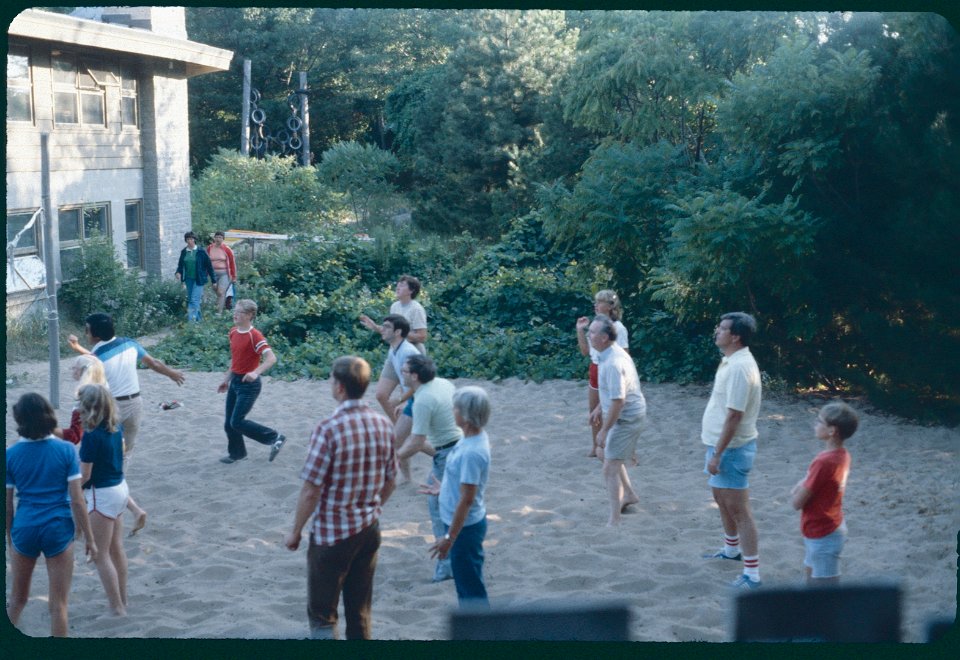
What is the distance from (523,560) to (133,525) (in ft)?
10.8

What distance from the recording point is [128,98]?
20281mm

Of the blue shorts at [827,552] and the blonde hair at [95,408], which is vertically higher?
the blonde hair at [95,408]

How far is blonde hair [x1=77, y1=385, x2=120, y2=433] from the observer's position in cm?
569

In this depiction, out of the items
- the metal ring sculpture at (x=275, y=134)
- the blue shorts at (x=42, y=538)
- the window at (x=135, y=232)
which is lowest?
the blue shorts at (x=42, y=538)

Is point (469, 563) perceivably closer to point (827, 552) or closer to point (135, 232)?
point (827, 552)

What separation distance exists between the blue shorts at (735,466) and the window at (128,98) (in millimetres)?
17150

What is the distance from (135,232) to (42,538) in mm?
16259

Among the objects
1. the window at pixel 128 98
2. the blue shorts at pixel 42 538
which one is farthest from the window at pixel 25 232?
the blue shorts at pixel 42 538

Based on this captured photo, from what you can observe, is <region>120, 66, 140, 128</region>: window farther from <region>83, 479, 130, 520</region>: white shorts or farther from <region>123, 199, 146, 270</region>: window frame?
<region>83, 479, 130, 520</region>: white shorts

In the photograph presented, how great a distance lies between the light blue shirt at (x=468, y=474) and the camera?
520 cm

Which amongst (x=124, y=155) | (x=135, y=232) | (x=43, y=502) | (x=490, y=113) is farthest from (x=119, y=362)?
(x=490, y=113)

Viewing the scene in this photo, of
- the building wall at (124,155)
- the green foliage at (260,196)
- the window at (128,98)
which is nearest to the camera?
the building wall at (124,155)

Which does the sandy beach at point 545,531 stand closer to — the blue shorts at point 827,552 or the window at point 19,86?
the blue shorts at point 827,552

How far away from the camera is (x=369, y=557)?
4969 mm
